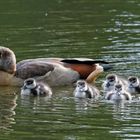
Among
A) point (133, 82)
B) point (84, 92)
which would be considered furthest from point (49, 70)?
point (133, 82)

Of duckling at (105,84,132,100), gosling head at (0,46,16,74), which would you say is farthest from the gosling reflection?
duckling at (105,84,132,100)

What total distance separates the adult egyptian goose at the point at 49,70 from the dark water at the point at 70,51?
1.03 ft

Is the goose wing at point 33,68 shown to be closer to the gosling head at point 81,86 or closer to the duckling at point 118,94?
the gosling head at point 81,86

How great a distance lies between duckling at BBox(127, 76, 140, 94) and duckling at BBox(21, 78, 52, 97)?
1376 mm

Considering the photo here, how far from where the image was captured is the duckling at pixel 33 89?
1486cm

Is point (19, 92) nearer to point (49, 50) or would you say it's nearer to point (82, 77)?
point (82, 77)

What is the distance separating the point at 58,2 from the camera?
83.5 feet

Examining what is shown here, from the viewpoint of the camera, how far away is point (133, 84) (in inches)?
584

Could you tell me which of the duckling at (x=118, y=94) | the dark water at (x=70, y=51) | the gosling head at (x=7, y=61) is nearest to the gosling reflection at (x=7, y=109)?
the dark water at (x=70, y=51)

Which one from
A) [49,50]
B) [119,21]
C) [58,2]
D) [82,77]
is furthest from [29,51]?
[58,2]

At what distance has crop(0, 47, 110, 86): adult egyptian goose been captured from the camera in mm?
15930

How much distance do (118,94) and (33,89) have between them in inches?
63.6

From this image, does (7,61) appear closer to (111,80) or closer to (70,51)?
(70,51)

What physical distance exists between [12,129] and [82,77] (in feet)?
13.7
